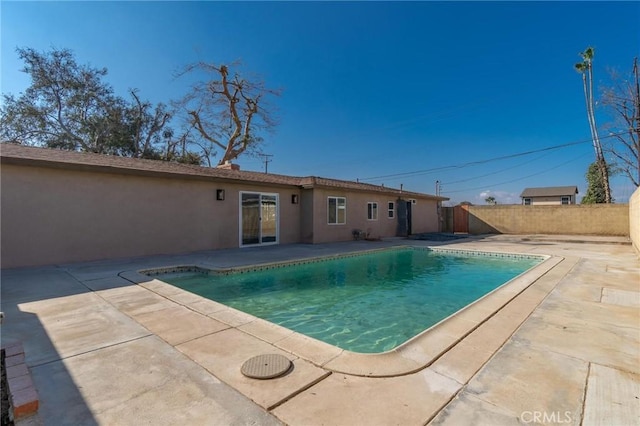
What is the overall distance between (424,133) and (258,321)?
949 inches

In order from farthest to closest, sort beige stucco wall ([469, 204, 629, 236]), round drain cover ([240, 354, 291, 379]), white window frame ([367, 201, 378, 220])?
1. beige stucco wall ([469, 204, 629, 236])
2. white window frame ([367, 201, 378, 220])
3. round drain cover ([240, 354, 291, 379])

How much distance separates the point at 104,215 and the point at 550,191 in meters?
43.3

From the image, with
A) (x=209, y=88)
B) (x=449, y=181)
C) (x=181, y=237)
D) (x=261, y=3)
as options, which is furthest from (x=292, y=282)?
(x=449, y=181)

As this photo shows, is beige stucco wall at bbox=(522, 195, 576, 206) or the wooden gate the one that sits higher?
beige stucco wall at bbox=(522, 195, 576, 206)

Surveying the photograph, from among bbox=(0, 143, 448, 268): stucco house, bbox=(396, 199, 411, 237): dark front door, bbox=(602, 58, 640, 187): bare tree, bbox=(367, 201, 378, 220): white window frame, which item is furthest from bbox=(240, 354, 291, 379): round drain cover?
bbox=(602, 58, 640, 187): bare tree

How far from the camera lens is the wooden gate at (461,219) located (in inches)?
840

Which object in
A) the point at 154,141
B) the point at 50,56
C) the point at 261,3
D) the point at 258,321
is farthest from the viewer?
the point at 154,141

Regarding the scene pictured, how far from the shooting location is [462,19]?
13.6 m

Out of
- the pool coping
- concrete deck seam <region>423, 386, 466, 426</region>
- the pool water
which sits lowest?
the pool water

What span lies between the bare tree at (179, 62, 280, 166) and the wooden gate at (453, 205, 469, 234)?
15233 millimetres

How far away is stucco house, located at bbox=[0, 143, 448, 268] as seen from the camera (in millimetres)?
7219

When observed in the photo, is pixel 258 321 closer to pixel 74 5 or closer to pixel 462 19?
pixel 74 5

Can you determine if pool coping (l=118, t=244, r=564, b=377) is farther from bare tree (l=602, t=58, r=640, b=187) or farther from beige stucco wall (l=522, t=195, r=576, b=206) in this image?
beige stucco wall (l=522, t=195, r=576, b=206)

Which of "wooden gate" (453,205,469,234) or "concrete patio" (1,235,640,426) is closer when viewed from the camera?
"concrete patio" (1,235,640,426)
